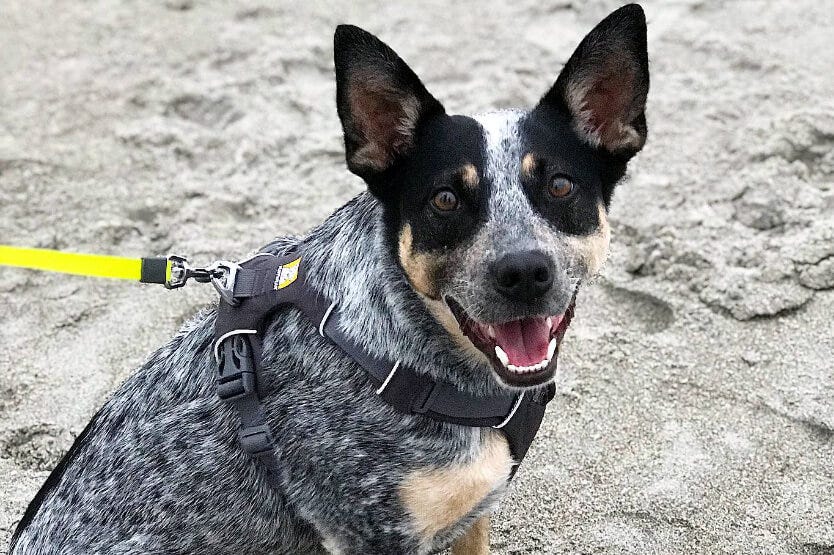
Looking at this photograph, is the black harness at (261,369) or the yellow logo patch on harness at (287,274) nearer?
the black harness at (261,369)

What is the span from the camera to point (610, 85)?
10.3ft

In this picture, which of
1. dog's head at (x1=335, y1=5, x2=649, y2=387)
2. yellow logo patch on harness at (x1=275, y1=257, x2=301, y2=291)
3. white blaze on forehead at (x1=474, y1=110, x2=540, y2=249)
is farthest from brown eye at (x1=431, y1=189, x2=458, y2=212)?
yellow logo patch on harness at (x1=275, y1=257, x2=301, y2=291)

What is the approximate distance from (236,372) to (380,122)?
37.6 inches

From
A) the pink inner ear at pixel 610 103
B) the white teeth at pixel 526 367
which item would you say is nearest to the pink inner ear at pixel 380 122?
the pink inner ear at pixel 610 103

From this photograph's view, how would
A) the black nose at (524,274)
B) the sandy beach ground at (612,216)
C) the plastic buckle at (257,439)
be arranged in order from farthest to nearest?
1. the sandy beach ground at (612,216)
2. the plastic buckle at (257,439)
3. the black nose at (524,274)

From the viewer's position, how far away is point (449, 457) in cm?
303

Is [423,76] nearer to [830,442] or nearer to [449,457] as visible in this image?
[830,442]

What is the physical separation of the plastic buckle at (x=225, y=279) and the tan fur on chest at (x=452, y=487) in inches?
34.8

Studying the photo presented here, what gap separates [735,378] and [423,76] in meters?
3.18

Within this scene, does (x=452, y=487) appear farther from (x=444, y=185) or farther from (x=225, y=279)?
(x=225, y=279)

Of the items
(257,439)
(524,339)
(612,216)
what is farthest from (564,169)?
(612,216)

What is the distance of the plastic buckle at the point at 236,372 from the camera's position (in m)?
3.14

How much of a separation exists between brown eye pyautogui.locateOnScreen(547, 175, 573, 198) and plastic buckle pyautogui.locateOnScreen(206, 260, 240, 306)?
115 centimetres

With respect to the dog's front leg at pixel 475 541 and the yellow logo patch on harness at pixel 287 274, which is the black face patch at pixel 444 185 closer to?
the yellow logo patch on harness at pixel 287 274
